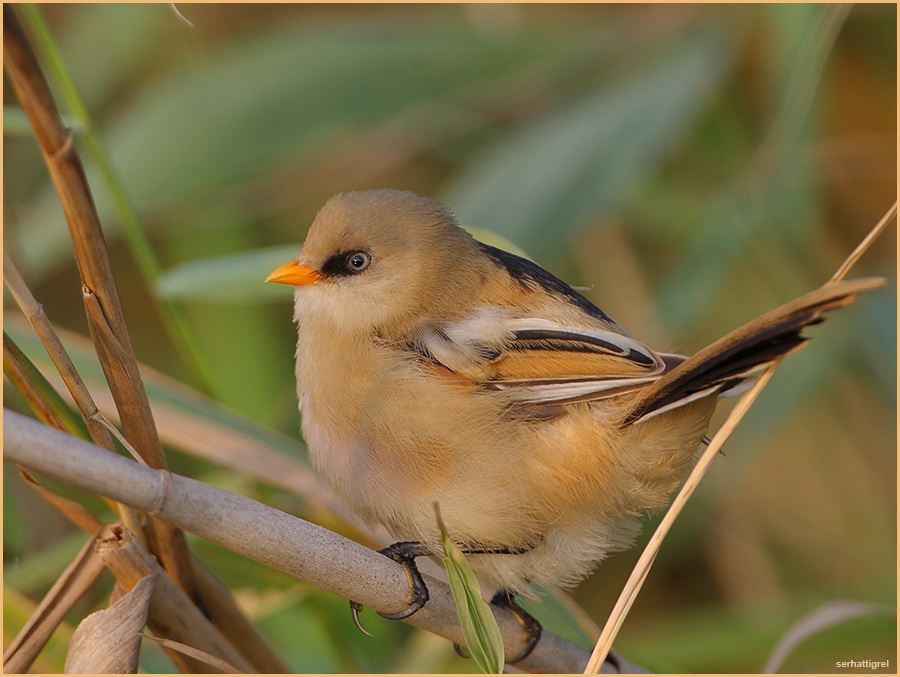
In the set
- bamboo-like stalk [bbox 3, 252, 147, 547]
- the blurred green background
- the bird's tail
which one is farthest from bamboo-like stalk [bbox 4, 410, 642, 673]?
the blurred green background

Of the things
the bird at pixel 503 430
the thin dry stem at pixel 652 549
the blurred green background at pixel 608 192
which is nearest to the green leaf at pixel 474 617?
the thin dry stem at pixel 652 549

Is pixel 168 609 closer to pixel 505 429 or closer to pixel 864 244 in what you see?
pixel 505 429

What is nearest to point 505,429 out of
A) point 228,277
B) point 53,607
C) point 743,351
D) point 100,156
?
point 743,351

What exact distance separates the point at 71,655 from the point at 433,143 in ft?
9.10

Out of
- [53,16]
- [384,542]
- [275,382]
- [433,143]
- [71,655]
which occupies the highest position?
[53,16]

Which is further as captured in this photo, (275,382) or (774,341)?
(275,382)

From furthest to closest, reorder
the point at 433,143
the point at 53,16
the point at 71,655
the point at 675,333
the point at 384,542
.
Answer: the point at 53,16 < the point at 433,143 < the point at 675,333 < the point at 384,542 < the point at 71,655

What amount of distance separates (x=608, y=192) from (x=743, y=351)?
170 cm

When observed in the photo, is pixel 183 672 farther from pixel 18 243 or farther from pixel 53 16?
pixel 53 16

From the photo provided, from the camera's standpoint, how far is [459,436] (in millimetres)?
1963

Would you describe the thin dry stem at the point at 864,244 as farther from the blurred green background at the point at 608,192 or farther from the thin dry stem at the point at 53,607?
the blurred green background at the point at 608,192

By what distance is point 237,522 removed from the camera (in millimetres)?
1308

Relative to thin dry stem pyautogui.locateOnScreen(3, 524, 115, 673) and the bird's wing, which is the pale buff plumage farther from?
thin dry stem pyautogui.locateOnScreen(3, 524, 115, 673)

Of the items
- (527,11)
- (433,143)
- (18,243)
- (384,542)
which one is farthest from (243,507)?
(527,11)
